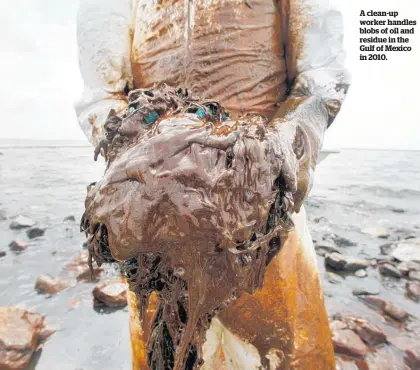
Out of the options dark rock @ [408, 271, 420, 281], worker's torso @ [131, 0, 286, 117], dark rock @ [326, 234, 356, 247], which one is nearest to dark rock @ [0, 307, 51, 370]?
worker's torso @ [131, 0, 286, 117]

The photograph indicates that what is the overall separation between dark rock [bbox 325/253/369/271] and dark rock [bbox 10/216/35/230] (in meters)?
8.01

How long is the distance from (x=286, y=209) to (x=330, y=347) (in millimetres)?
1644

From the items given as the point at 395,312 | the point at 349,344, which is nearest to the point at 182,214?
the point at 349,344

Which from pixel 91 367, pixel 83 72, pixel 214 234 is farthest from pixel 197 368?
pixel 91 367

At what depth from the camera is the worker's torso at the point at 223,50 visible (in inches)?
73.0

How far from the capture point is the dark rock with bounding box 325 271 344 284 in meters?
5.13

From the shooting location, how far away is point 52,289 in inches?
191

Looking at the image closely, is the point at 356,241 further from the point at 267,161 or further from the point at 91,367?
the point at 267,161

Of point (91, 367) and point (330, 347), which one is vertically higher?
point (330, 347)

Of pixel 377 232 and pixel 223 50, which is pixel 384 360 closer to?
pixel 223 50

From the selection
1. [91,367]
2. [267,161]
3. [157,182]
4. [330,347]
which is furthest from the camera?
[91,367]

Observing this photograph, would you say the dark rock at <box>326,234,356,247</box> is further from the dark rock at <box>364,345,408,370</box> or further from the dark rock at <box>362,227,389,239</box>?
the dark rock at <box>364,345,408,370</box>

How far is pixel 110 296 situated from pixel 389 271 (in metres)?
4.86

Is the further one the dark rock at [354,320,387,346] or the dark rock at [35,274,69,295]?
the dark rock at [35,274,69,295]
